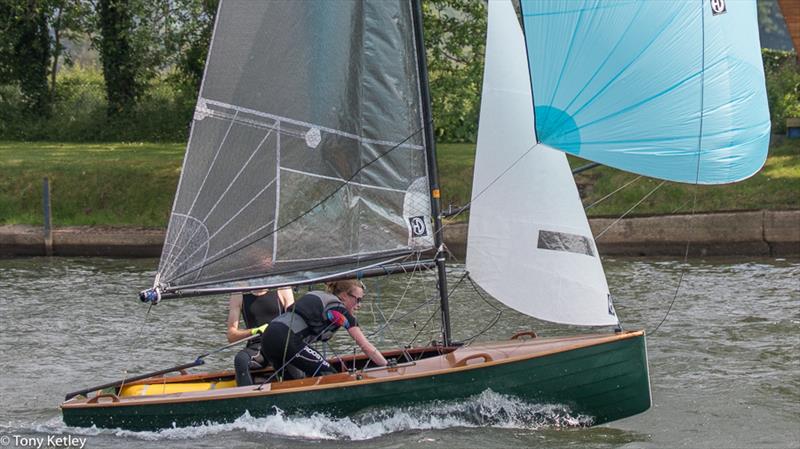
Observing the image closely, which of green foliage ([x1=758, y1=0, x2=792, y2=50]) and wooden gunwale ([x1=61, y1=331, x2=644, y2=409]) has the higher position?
green foliage ([x1=758, y1=0, x2=792, y2=50])

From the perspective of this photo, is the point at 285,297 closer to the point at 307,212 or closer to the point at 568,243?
the point at 307,212

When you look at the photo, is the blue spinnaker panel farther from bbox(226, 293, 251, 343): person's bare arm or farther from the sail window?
bbox(226, 293, 251, 343): person's bare arm

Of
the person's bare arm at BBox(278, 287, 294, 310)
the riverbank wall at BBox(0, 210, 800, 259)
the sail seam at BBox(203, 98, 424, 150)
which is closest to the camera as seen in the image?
the sail seam at BBox(203, 98, 424, 150)

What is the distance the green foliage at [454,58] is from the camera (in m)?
23.6

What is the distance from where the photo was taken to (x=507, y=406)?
9977 mm

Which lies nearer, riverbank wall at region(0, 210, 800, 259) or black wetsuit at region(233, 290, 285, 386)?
black wetsuit at region(233, 290, 285, 386)

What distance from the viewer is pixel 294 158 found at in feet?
35.0

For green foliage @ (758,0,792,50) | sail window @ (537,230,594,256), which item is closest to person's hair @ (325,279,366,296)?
sail window @ (537,230,594,256)

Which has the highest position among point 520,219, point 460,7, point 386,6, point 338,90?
point 460,7

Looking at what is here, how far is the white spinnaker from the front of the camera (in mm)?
10070

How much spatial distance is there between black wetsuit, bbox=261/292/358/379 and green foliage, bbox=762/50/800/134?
16552mm

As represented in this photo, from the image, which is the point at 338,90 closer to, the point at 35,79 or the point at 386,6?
the point at 386,6

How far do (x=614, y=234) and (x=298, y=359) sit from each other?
11.1m

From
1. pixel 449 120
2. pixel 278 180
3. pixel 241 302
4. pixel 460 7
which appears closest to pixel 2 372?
pixel 241 302
